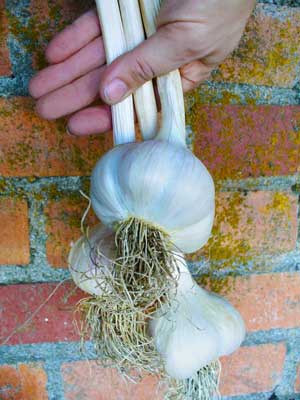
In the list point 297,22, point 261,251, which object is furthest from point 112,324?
point 297,22

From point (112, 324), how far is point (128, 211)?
0.11 metres

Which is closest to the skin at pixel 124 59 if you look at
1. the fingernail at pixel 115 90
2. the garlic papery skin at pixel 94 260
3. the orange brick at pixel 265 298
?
the fingernail at pixel 115 90

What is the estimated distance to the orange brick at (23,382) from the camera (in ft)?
1.75

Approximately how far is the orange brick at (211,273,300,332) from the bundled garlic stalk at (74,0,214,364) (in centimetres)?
18

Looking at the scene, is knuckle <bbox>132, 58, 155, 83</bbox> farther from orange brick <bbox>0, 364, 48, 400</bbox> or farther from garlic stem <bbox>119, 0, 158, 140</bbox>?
orange brick <bbox>0, 364, 48, 400</bbox>

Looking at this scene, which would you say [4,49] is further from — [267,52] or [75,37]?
[267,52]

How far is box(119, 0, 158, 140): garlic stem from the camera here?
1.26 feet

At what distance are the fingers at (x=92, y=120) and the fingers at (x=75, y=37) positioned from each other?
0.06 m

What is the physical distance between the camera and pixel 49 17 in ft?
1.47

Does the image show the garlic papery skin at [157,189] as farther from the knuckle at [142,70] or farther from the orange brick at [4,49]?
the orange brick at [4,49]

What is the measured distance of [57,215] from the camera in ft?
1.63

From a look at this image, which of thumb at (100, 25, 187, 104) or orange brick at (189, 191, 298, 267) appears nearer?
thumb at (100, 25, 187, 104)

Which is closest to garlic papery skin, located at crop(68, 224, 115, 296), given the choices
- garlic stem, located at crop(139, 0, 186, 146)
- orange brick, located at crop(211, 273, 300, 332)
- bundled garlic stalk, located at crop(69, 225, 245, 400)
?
bundled garlic stalk, located at crop(69, 225, 245, 400)

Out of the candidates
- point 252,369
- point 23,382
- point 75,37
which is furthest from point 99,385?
point 75,37
